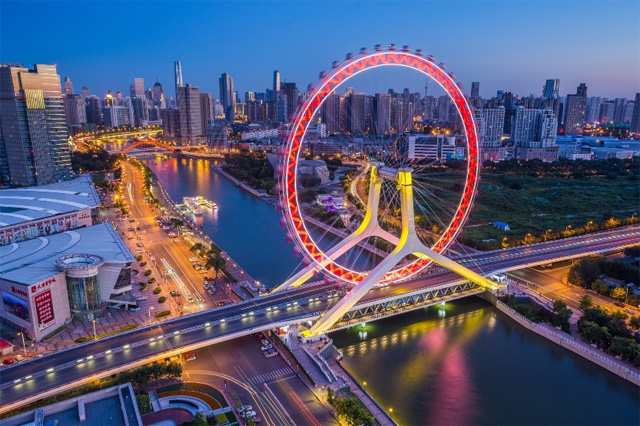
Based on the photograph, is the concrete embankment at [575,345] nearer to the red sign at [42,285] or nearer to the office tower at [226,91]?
the red sign at [42,285]

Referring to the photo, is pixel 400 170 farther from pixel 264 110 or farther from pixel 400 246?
pixel 264 110

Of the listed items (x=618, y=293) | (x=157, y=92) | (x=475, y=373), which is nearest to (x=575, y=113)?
(x=618, y=293)

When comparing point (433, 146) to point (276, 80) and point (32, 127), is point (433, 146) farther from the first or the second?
point (276, 80)

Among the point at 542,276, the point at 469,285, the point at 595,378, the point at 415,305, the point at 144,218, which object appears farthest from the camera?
the point at 144,218

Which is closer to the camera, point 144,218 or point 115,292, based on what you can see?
point 115,292

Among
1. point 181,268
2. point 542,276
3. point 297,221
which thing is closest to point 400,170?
point 297,221

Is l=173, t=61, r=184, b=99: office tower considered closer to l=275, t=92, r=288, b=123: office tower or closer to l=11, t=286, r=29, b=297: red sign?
l=275, t=92, r=288, b=123: office tower

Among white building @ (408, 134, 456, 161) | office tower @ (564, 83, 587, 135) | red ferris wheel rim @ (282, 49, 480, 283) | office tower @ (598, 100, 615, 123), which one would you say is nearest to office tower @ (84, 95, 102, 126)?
white building @ (408, 134, 456, 161)
